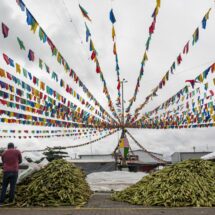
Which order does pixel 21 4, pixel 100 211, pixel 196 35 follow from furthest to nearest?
pixel 196 35 < pixel 21 4 < pixel 100 211

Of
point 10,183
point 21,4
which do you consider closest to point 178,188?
point 10,183

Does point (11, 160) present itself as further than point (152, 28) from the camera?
No

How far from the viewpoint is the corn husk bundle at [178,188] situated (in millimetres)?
7203

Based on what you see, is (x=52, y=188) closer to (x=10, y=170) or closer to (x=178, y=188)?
(x=10, y=170)

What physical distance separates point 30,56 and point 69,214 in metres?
6.71

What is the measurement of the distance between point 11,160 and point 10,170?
11.6 inches

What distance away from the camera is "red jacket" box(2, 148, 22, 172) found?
24.9ft

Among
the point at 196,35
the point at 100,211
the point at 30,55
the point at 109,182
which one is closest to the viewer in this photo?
the point at 100,211

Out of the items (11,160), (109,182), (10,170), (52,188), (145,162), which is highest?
(11,160)

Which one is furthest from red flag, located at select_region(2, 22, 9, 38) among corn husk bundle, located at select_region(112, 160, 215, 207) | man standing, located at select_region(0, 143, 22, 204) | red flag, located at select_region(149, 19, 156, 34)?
corn husk bundle, located at select_region(112, 160, 215, 207)

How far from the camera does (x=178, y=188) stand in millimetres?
7570

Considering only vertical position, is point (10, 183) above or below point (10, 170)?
below

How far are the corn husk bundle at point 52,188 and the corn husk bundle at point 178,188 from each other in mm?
1437

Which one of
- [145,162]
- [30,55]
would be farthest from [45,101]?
[145,162]
